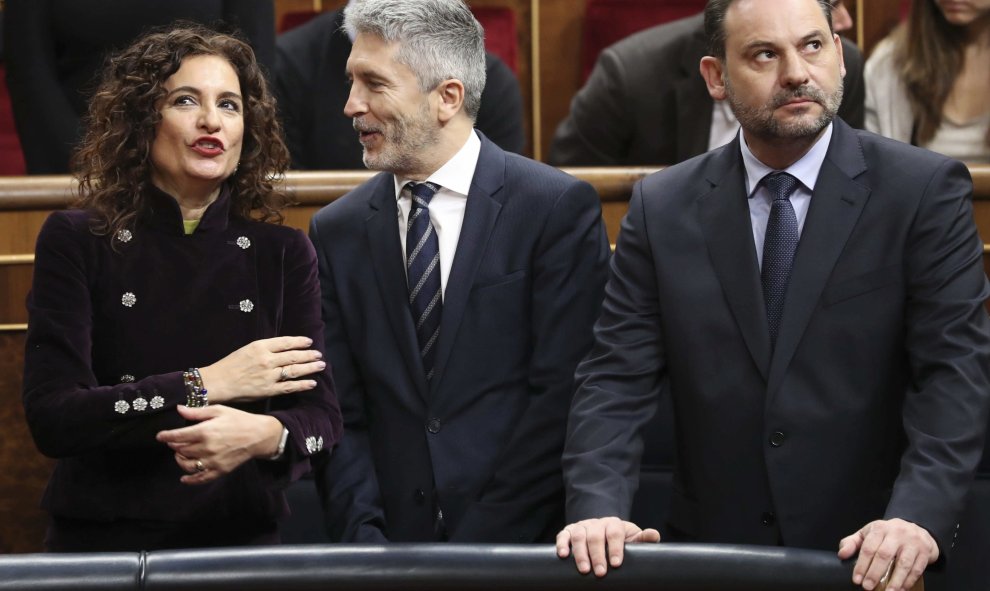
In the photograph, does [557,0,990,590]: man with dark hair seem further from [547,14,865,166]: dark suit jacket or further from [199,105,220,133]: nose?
[547,14,865,166]: dark suit jacket

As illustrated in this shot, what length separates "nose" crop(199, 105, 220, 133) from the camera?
145 centimetres

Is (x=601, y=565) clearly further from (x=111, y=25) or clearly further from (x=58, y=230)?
(x=111, y=25)

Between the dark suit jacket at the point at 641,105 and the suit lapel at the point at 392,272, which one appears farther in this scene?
the dark suit jacket at the point at 641,105

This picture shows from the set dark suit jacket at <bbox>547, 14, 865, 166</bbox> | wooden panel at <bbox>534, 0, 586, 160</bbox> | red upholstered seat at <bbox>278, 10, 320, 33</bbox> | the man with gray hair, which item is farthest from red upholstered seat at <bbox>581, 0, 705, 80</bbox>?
the man with gray hair

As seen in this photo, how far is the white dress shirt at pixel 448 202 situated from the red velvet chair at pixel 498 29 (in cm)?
127

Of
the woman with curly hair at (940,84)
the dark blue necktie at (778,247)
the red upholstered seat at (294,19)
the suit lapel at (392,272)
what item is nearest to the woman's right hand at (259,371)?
the suit lapel at (392,272)

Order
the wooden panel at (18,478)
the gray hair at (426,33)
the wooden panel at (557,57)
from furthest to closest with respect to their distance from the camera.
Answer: the wooden panel at (557,57) → the wooden panel at (18,478) → the gray hair at (426,33)

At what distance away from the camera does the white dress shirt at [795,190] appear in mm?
1415

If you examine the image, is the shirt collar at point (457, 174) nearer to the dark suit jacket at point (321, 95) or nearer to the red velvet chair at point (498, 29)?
the dark suit jacket at point (321, 95)

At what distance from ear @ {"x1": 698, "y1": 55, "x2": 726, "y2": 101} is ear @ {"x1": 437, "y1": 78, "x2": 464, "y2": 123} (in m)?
0.28

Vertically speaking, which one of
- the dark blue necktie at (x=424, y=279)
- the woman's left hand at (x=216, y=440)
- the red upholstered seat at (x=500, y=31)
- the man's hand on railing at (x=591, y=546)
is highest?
the red upholstered seat at (x=500, y=31)

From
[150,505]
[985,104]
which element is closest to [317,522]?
[150,505]

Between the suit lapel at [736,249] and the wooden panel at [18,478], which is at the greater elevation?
the suit lapel at [736,249]

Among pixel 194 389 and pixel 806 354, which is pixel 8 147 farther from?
pixel 806 354
